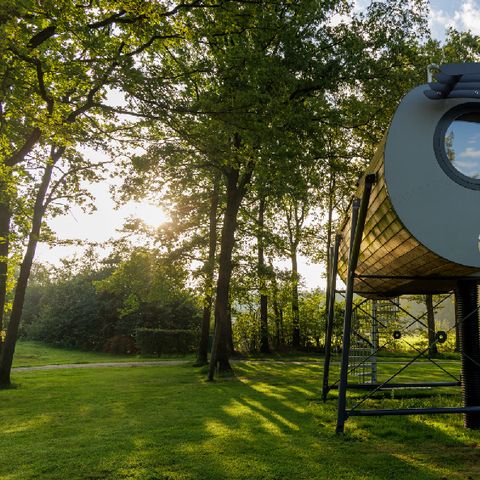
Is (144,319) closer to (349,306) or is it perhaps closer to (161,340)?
(161,340)

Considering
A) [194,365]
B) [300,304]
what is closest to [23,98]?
[194,365]

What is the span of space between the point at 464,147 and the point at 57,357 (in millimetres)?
28680

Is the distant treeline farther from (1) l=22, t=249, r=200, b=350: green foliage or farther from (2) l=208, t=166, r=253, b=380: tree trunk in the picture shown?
(2) l=208, t=166, r=253, b=380: tree trunk

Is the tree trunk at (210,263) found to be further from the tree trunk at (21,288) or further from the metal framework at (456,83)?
the metal framework at (456,83)

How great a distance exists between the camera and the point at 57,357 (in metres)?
27.9

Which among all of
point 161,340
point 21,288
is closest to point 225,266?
point 21,288

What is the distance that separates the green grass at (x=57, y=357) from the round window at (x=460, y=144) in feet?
77.4

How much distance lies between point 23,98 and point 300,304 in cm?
2662

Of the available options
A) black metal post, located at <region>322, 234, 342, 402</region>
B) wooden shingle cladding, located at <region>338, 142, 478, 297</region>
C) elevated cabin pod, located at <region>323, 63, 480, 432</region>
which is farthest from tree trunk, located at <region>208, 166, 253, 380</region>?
elevated cabin pod, located at <region>323, 63, 480, 432</region>

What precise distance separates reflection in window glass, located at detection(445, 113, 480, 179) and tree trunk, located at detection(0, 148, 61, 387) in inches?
481

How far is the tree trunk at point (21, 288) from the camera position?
1474 centimetres

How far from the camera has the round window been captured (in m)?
5.90

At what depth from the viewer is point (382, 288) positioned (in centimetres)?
971

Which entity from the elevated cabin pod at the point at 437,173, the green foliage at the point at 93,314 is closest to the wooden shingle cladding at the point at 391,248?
the elevated cabin pod at the point at 437,173
